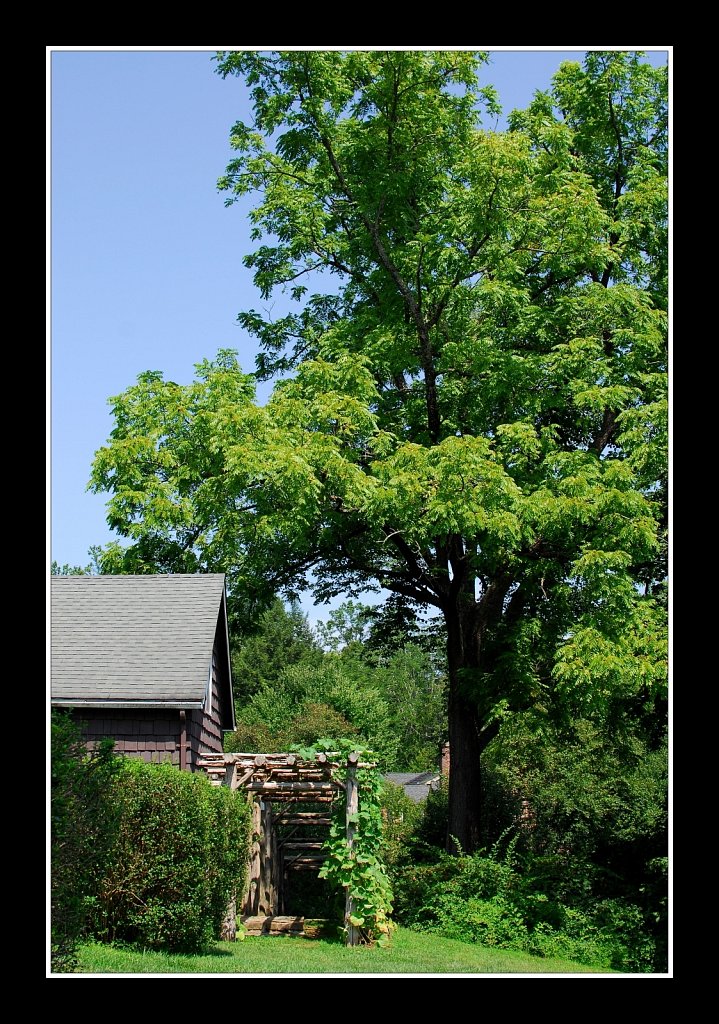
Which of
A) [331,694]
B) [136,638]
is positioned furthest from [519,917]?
[331,694]

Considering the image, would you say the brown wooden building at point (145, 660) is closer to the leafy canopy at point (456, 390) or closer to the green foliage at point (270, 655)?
the leafy canopy at point (456, 390)

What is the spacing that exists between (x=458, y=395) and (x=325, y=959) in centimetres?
892

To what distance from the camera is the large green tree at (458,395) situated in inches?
551

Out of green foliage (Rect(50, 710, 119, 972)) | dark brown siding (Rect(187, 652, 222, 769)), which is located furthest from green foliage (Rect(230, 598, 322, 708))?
green foliage (Rect(50, 710, 119, 972))

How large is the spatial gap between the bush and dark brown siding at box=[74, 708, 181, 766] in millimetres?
2568

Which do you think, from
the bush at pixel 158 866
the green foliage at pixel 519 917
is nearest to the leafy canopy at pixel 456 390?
the green foliage at pixel 519 917

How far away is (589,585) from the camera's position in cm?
1434

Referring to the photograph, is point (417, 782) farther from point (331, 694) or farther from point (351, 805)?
point (351, 805)

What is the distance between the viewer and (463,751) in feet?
58.7

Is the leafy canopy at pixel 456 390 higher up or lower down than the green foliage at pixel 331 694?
higher up

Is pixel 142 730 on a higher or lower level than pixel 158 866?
higher

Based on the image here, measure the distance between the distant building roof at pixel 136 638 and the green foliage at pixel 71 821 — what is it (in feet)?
21.1

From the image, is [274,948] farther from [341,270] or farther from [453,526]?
[341,270]
